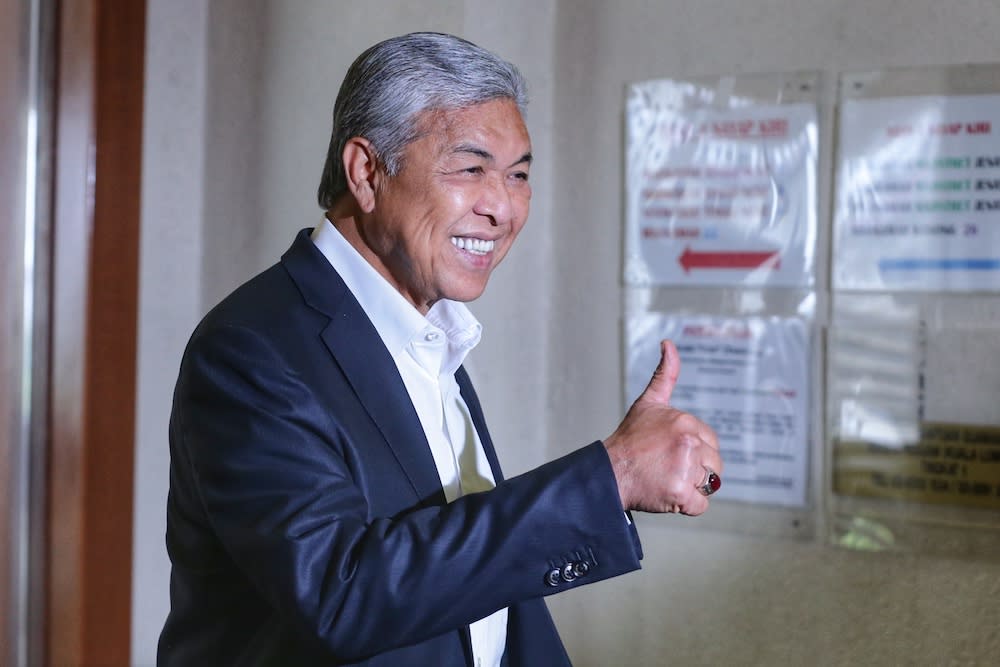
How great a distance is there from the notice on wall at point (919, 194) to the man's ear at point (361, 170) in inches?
39.4

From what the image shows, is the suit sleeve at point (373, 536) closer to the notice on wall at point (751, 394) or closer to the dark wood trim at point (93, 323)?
the notice on wall at point (751, 394)

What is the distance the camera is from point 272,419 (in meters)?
0.92

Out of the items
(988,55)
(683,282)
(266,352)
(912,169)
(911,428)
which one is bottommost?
(911,428)

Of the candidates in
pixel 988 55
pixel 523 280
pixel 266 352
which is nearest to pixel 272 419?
pixel 266 352

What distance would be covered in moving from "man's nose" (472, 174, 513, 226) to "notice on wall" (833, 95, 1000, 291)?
2.91 feet

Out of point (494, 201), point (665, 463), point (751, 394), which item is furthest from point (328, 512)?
point (751, 394)

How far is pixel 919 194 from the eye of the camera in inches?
67.9

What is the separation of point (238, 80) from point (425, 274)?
1.20 m

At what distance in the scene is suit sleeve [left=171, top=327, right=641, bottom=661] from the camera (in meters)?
0.86

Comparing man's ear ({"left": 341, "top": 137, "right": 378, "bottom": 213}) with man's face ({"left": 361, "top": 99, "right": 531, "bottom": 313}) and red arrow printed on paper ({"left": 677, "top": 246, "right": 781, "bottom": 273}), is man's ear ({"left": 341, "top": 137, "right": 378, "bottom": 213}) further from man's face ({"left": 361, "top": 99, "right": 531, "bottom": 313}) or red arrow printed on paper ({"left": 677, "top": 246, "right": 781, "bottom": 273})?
red arrow printed on paper ({"left": 677, "top": 246, "right": 781, "bottom": 273})

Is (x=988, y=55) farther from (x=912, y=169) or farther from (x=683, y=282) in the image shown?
(x=683, y=282)

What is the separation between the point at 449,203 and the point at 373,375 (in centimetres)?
21

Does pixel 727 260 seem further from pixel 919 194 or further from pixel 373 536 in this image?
pixel 373 536

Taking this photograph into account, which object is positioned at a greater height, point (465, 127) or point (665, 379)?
point (465, 127)
